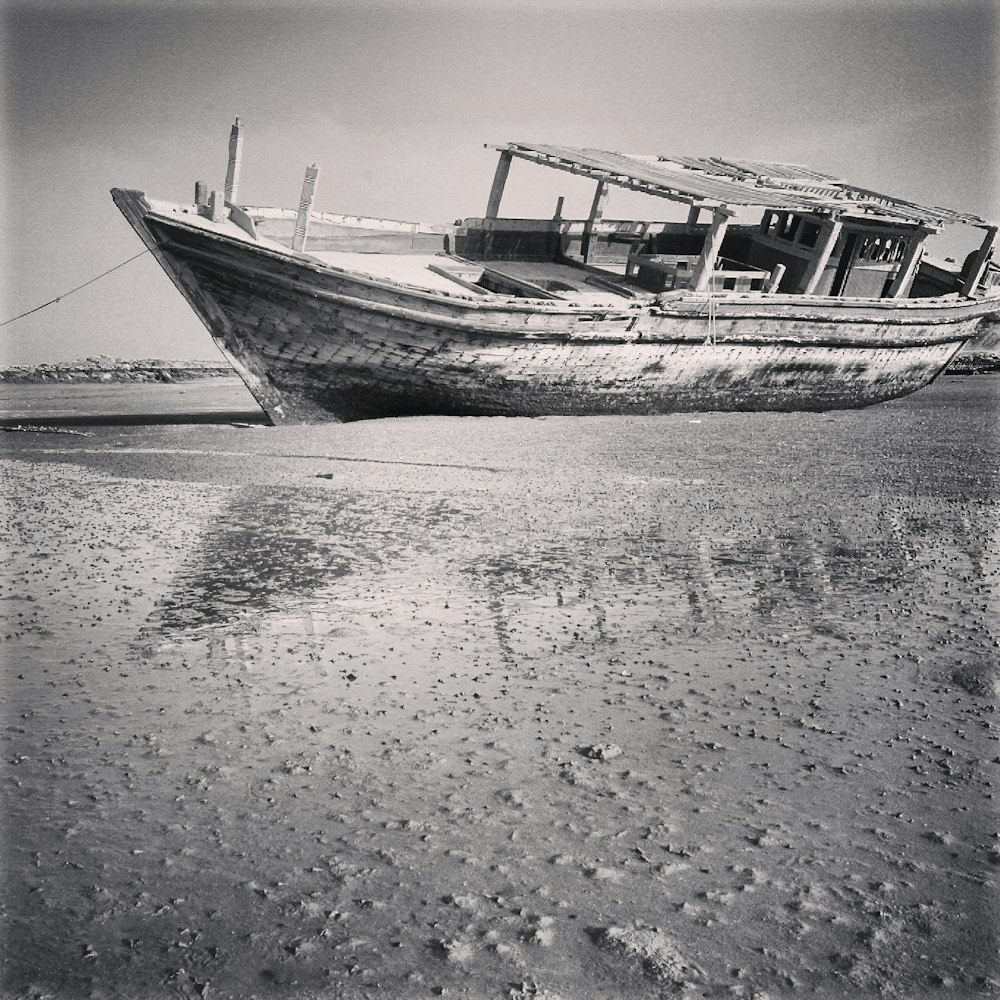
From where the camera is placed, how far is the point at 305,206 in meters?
10.6

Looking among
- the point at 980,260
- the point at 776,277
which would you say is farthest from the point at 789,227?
the point at 980,260

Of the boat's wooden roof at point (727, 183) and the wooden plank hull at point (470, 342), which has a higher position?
the boat's wooden roof at point (727, 183)

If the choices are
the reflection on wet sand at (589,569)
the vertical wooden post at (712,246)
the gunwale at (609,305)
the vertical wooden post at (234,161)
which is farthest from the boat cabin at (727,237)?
the reflection on wet sand at (589,569)

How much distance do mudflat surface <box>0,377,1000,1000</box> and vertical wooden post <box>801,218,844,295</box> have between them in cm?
630

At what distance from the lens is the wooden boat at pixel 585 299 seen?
10023 mm

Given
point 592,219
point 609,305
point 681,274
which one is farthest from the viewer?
point 592,219

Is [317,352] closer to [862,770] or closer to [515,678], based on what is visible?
[515,678]

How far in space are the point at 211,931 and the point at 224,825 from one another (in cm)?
45

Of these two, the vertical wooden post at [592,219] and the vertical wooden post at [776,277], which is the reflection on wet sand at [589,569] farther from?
the vertical wooden post at [592,219]

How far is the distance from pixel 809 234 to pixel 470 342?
222 inches

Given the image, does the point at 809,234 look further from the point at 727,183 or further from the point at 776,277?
the point at 776,277

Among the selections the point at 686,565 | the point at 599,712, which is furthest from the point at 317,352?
the point at 599,712

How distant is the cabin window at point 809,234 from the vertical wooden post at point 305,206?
6297 mm

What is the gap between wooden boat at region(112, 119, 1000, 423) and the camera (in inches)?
395
